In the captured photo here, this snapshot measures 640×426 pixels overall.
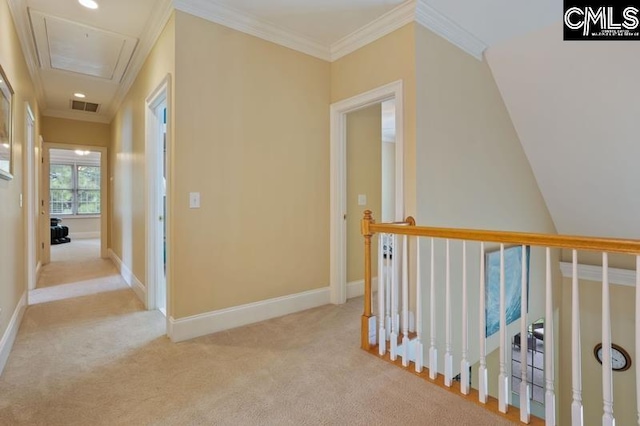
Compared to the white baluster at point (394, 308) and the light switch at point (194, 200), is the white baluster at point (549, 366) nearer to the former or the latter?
the white baluster at point (394, 308)

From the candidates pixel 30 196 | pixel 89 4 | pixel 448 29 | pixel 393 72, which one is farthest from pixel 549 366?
pixel 30 196

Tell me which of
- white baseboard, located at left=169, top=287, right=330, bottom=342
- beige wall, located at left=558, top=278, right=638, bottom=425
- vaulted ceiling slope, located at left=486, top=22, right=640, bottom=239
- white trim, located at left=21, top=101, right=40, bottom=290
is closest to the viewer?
white baseboard, located at left=169, top=287, right=330, bottom=342

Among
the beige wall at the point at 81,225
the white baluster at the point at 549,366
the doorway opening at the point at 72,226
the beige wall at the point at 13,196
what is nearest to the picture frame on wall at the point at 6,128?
the beige wall at the point at 13,196

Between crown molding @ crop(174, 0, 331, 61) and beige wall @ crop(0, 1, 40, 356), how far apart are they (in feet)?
4.08

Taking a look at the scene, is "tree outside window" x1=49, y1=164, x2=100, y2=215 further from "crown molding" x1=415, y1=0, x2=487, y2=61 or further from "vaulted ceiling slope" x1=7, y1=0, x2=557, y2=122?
"crown molding" x1=415, y1=0, x2=487, y2=61

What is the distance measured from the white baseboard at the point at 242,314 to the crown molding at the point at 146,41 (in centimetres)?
235

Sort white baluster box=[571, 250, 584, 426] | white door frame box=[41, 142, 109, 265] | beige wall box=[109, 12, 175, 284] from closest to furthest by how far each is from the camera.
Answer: white baluster box=[571, 250, 584, 426]
beige wall box=[109, 12, 175, 284]
white door frame box=[41, 142, 109, 265]

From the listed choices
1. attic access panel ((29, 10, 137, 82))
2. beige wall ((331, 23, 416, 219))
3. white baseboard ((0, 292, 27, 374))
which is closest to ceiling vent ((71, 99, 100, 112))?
attic access panel ((29, 10, 137, 82))

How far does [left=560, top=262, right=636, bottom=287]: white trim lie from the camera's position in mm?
4145

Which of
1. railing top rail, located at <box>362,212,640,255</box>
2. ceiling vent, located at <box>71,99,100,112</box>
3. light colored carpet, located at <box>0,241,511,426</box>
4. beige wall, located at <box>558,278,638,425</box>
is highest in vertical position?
ceiling vent, located at <box>71,99,100,112</box>

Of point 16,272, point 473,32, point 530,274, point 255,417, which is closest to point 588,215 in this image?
point 530,274

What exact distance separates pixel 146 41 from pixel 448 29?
2.73m

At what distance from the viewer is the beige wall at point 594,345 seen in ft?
13.8

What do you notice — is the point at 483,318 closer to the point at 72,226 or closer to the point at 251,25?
the point at 251,25
